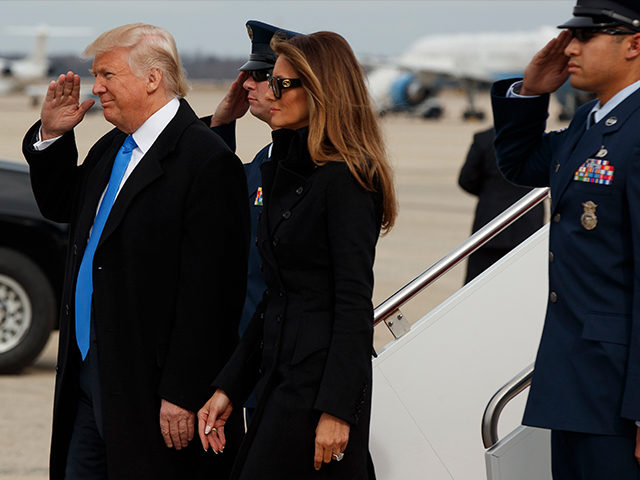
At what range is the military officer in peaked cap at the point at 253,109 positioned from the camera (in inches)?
153

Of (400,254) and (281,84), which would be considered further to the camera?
(400,254)

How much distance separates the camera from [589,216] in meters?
2.65

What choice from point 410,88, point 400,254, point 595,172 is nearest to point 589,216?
point 595,172

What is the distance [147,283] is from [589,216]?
1.30 m

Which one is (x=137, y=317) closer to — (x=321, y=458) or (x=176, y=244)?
(x=176, y=244)

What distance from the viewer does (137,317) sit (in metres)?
3.28

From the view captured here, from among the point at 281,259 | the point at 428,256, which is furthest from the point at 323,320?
the point at 428,256

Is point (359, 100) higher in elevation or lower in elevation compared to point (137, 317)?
higher

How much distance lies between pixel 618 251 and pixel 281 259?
865 millimetres

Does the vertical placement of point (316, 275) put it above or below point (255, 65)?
below

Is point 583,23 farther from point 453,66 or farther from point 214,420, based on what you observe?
point 453,66

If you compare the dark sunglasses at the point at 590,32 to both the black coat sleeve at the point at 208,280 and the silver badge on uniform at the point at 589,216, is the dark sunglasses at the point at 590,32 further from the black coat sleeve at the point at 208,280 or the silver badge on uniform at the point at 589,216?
the black coat sleeve at the point at 208,280

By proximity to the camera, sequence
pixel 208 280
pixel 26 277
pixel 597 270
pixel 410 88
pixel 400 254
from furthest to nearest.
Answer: pixel 410 88 < pixel 400 254 < pixel 26 277 < pixel 208 280 < pixel 597 270

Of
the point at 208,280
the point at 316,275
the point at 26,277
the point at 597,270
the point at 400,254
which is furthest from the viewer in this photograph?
the point at 400,254
